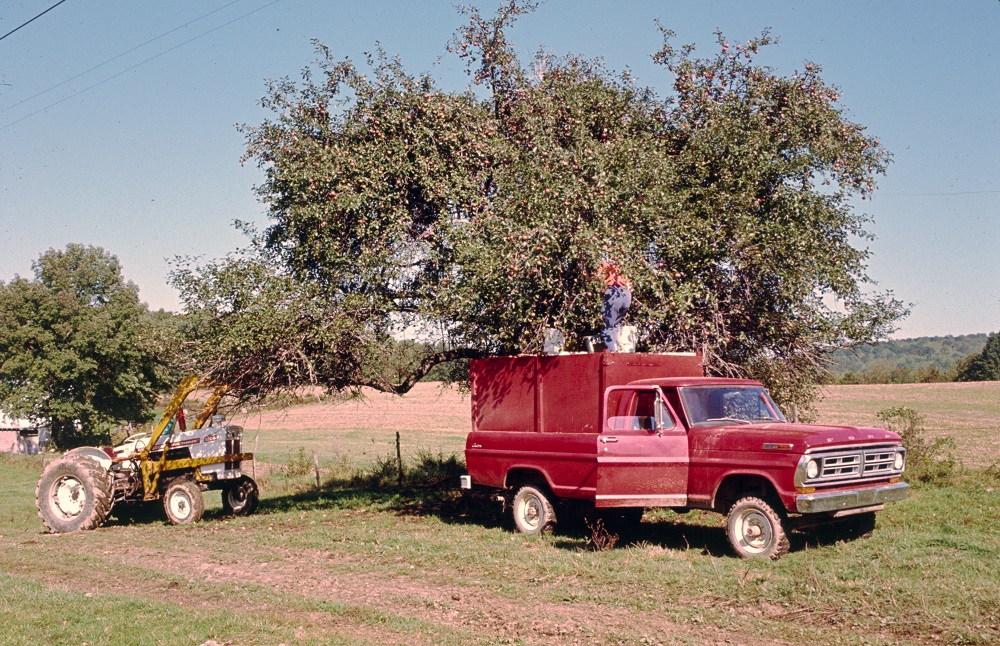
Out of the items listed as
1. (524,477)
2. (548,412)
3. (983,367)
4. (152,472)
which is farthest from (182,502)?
(983,367)

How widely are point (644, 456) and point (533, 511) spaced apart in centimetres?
283

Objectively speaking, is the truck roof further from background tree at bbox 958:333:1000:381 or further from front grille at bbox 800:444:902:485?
background tree at bbox 958:333:1000:381

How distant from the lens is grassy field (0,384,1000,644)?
7.73 meters

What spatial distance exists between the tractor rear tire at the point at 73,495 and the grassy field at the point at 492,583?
1.62 feet

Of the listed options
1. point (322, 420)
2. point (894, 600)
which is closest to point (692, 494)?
point (894, 600)

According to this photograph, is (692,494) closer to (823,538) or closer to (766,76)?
(823,538)

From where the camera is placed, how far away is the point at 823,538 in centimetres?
1162

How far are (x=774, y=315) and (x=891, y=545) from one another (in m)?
6.18

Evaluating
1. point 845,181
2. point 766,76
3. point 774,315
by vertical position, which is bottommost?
point 774,315

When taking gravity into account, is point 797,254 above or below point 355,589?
above

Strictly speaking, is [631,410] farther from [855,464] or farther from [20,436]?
[20,436]

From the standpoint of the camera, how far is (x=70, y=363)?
4997cm

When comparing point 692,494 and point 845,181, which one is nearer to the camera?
point 692,494

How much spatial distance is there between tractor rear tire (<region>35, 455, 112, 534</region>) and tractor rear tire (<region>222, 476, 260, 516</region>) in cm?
258
